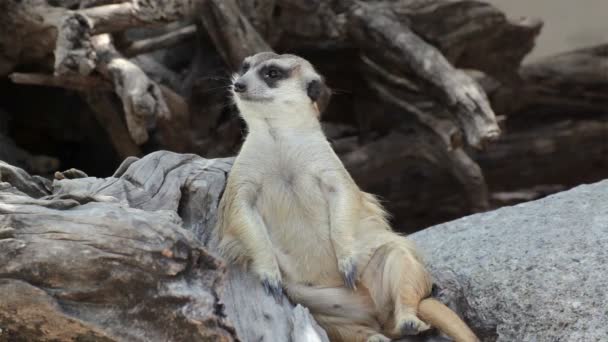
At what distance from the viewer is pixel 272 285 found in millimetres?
2691

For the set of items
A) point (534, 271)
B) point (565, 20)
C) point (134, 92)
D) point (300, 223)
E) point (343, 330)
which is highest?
point (300, 223)

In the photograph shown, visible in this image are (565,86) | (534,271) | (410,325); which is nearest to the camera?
(410,325)

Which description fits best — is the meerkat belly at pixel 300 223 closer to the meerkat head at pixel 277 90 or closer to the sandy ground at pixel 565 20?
the meerkat head at pixel 277 90

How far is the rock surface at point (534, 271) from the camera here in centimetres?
307

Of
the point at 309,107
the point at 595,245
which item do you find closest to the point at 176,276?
the point at 309,107

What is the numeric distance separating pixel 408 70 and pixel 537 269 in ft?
7.49

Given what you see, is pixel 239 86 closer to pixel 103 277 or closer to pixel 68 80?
pixel 103 277

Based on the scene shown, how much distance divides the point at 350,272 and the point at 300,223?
27 centimetres

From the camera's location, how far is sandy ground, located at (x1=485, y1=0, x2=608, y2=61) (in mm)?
7426

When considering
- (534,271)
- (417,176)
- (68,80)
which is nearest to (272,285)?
(534,271)

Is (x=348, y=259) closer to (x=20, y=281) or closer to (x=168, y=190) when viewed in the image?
(x=168, y=190)

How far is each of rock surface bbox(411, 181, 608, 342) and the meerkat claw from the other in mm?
630

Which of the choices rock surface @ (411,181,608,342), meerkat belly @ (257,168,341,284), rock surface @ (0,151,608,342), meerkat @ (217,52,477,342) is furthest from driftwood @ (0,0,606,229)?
meerkat belly @ (257,168,341,284)

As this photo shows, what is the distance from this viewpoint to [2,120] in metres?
5.48
